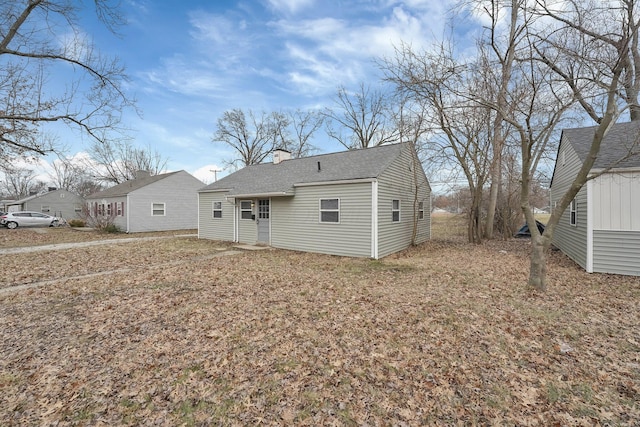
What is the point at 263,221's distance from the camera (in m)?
13.0

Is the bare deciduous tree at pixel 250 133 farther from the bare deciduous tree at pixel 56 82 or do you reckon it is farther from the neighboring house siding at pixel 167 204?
the bare deciduous tree at pixel 56 82

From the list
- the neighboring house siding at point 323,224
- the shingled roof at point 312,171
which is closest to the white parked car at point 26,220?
the shingled roof at point 312,171

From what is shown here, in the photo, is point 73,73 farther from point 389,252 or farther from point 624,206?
point 624,206

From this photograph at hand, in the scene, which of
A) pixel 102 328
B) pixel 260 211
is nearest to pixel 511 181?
pixel 260 211

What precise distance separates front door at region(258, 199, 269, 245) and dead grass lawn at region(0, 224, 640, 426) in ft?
20.1

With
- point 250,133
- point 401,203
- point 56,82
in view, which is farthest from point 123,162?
point 401,203

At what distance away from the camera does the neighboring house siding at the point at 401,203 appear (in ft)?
33.3

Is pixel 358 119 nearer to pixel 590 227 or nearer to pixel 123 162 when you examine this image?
pixel 590 227

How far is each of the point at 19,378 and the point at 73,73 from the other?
12.9m

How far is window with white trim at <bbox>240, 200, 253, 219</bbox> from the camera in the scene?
1342cm

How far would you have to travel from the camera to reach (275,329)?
4160mm

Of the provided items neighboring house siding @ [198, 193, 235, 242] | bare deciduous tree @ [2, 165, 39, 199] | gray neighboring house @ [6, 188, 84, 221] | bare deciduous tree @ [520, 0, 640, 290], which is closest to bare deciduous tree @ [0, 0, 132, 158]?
neighboring house siding @ [198, 193, 235, 242]

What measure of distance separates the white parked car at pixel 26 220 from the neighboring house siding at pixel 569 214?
112 ft

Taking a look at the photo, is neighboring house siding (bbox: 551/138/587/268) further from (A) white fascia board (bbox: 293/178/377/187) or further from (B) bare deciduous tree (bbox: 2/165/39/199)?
(B) bare deciduous tree (bbox: 2/165/39/199)
